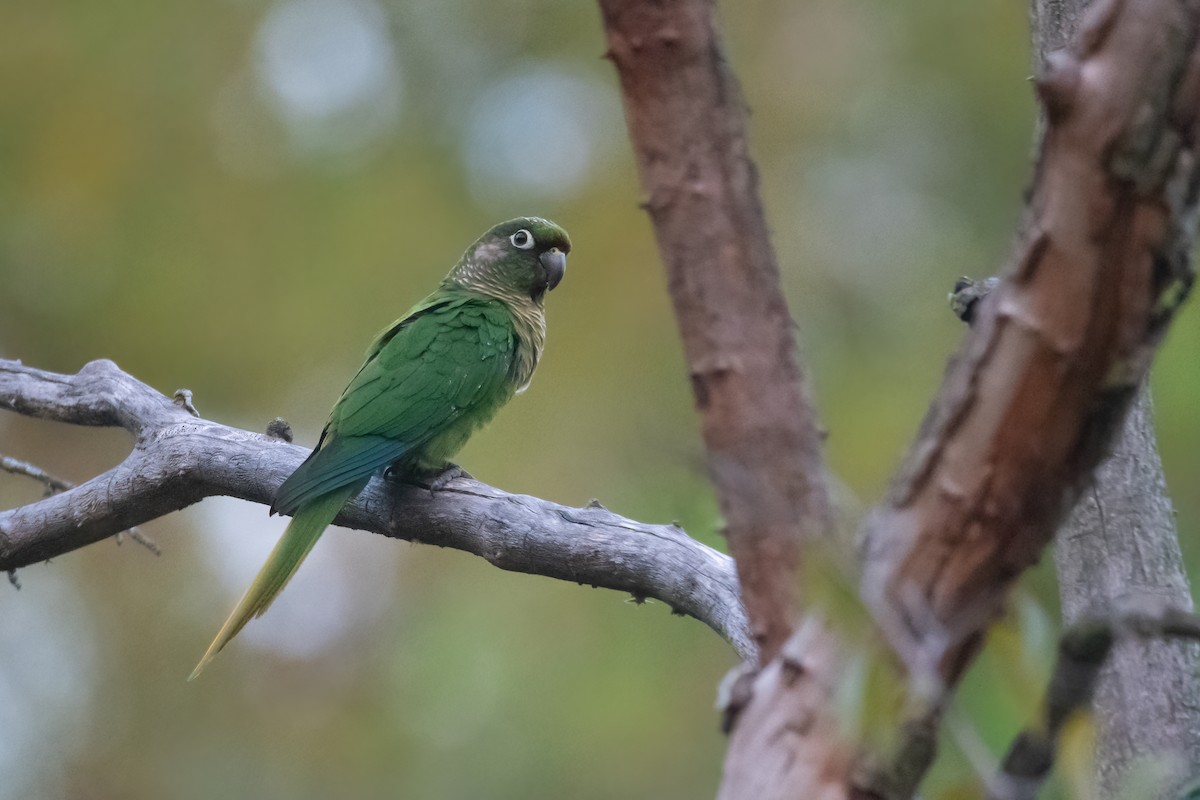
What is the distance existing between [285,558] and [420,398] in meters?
0.63

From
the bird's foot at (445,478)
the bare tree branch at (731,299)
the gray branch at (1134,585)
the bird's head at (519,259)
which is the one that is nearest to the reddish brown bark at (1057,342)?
the bare tree branch at (731,299)

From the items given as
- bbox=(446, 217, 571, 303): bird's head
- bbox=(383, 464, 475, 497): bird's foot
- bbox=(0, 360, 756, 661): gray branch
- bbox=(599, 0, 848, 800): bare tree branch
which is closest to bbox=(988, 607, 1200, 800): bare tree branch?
bbox=(599, 0, 848, 800): bare tree branch

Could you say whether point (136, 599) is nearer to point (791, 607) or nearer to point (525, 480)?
point (525, 480)

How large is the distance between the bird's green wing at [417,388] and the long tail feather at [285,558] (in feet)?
0.27

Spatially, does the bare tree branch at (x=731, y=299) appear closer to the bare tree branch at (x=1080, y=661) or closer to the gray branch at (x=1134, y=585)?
the bare tree branch at (x=1080, y=661)

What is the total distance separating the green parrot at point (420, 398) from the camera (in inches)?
115

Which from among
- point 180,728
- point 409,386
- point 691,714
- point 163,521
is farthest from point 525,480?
point 409,386

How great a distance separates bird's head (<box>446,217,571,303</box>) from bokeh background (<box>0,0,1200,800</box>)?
7.95 feet

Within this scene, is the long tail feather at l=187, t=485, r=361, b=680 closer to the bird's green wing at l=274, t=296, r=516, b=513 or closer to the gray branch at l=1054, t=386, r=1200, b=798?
the bird's green wing at l=274, t=296, r=516, b=513

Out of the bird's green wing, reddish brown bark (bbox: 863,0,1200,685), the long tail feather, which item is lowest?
reddish brown bark (bbox: 863,0,1200,685)

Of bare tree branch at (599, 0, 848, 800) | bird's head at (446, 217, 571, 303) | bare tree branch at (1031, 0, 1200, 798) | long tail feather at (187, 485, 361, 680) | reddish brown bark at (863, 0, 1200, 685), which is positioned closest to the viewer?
reddish brown bark at (863, 0, 1200, 685)

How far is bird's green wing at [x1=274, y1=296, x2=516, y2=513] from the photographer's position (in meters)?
3.03

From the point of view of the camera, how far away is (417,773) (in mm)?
7230

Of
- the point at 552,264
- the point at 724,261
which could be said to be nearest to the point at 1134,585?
the point at 724,261
